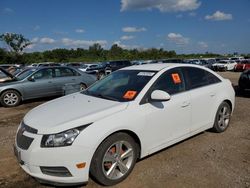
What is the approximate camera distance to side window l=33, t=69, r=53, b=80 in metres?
10.1

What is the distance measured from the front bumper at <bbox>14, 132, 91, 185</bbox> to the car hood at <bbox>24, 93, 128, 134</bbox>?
0.23 m

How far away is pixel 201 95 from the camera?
4633mm

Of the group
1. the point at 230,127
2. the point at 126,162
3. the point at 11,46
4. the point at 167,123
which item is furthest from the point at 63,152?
the point at 11,46

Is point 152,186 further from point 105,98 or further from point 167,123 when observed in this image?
point 105,98

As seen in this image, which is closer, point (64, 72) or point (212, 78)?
point (212, 78)

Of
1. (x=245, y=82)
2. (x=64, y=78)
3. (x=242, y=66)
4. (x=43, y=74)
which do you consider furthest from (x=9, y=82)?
(x=242, y=66)

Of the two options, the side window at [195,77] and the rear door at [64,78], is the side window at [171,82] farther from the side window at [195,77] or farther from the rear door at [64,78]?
the rear door at [64,78]

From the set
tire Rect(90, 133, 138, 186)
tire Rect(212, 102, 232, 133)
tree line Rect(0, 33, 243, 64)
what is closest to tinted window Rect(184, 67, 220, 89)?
tire Rect(212, 102, 232, 133)

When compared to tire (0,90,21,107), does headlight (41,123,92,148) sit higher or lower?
higher

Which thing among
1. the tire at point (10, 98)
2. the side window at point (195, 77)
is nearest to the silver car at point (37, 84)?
the tire at point (10, 98)

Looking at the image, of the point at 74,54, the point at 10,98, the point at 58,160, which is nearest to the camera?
the point at 58,160

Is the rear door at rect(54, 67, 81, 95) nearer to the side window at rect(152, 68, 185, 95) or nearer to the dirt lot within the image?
the dirt lot

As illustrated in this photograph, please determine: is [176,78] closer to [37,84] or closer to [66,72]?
[37,84]

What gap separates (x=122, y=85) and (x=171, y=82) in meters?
0.84
